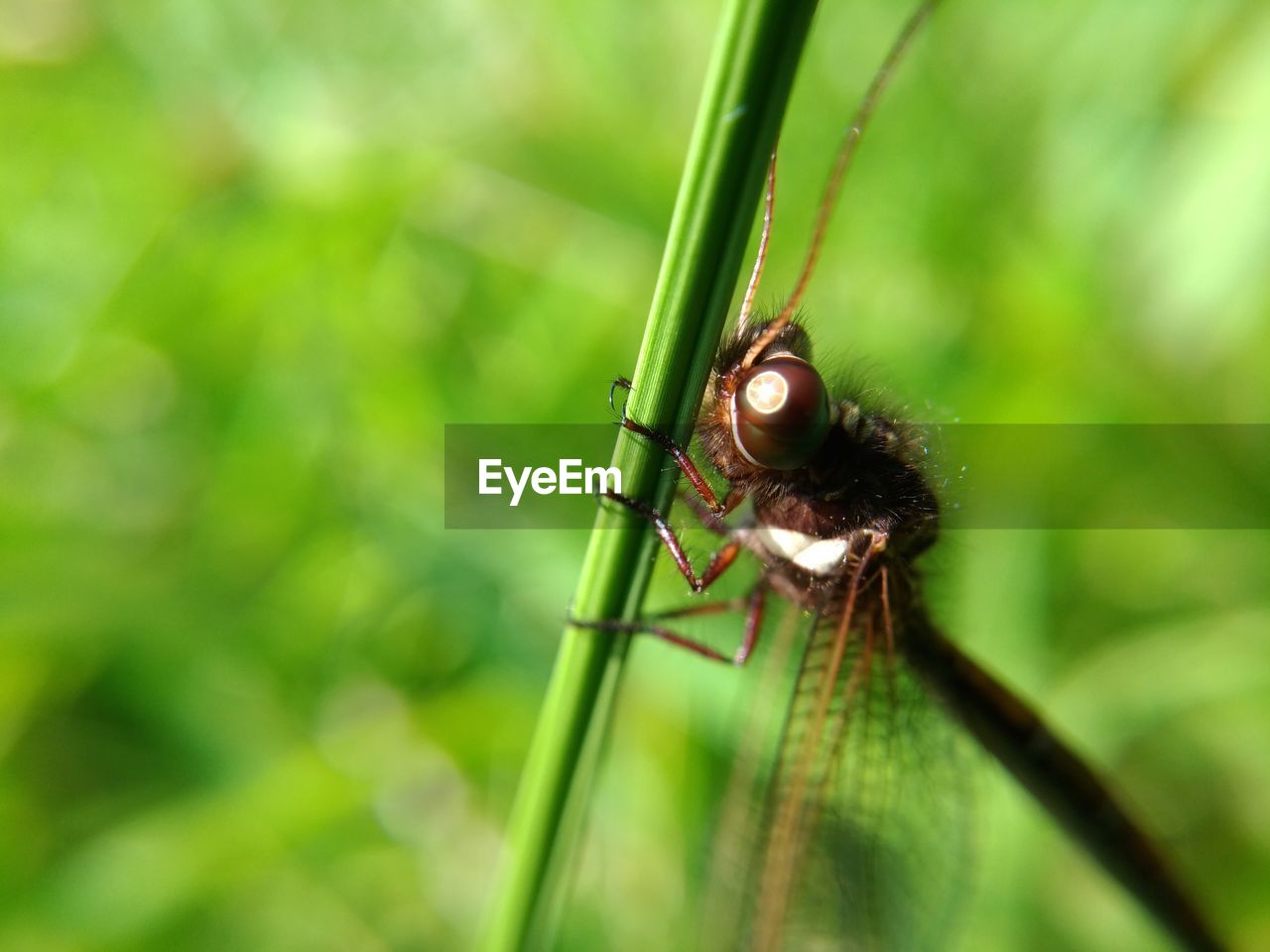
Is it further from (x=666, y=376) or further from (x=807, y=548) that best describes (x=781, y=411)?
(x=807, y=548)

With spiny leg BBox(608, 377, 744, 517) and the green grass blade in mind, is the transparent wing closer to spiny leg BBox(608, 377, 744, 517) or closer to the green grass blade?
spiny leg BBox(608, 377, 744, 517)

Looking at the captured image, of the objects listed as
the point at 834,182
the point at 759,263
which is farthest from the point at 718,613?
the point at 834,182

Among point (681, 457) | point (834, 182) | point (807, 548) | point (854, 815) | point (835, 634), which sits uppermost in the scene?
point (834, 182)

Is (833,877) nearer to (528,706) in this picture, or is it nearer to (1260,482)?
(528,706)

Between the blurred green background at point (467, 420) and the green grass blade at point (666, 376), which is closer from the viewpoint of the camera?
the green grass blade at point (666, 376)

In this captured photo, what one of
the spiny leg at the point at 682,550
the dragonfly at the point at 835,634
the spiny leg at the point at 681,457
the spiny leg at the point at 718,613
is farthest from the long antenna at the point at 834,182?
the spiny leg at the point at 718,613

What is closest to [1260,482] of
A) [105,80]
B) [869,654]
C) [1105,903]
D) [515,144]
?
[1105,903]

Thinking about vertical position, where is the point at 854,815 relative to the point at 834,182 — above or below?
below

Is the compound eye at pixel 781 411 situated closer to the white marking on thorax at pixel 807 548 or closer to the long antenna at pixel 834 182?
the long antenna at pixel 834 182
